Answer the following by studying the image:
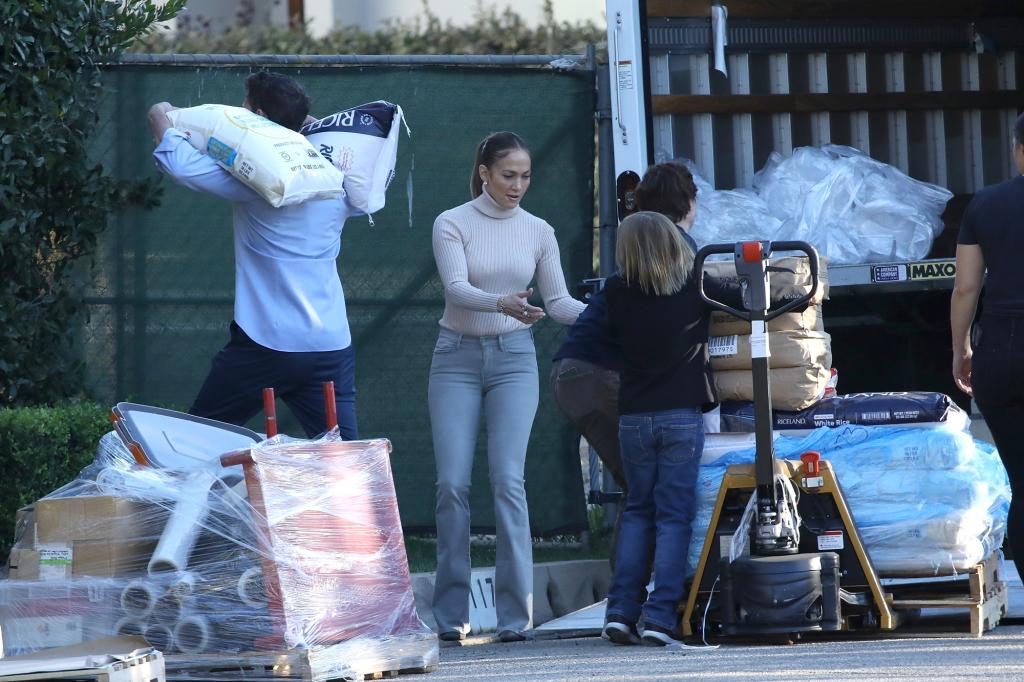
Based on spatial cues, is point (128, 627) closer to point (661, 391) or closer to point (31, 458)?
point (31, 458)

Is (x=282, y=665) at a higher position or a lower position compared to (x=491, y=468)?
lower

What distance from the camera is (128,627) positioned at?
5086 millimetres

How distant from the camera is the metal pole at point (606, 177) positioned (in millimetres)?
7684

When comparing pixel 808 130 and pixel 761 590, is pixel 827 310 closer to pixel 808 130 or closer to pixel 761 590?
pixel 808 130

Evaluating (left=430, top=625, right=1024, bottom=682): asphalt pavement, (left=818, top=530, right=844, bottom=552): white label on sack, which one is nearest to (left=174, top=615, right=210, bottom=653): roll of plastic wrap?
(left=430, top=625, right=1024, bottom=682): asphalt pavement

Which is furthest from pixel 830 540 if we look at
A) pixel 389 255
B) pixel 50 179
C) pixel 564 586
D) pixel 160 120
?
pixel 50 179

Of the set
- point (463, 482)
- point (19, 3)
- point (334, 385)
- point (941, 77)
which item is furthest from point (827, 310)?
point (19, 3)

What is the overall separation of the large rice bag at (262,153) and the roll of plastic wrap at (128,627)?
60.4 inches

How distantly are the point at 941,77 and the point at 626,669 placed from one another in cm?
433

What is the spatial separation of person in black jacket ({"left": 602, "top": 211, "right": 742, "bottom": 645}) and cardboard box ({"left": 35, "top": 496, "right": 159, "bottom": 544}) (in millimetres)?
1749

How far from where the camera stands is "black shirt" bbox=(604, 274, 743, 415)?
5941mm

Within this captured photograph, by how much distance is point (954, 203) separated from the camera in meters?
8.21

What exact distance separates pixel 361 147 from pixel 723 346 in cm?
153

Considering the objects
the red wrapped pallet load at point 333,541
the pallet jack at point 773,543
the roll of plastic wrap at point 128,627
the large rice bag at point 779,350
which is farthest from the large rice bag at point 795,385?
the roll of plastic wrap at point 128,627
